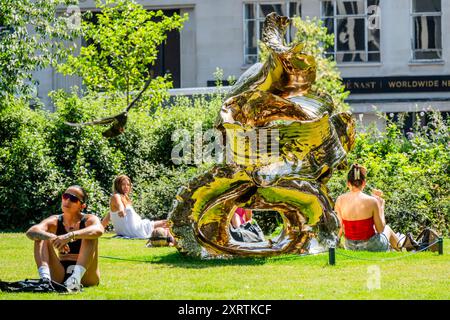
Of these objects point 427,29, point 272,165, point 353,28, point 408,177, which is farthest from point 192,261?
point 427,29

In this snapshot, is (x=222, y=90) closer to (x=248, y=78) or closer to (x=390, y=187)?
(x=390, y=187)

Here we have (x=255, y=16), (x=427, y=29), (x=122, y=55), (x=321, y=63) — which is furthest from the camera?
(x=255, y=16)

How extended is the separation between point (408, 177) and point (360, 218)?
16.7ft

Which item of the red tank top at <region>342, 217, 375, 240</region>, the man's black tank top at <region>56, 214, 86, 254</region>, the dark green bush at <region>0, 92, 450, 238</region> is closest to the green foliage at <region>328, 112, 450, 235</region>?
the dark green bush at <region>0, 92, 450, 238</region>

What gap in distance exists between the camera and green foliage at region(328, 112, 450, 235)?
17.9 m

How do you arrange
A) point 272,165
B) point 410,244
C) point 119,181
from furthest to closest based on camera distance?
1. point 119,181
2. point 410,244
3. point 272,165

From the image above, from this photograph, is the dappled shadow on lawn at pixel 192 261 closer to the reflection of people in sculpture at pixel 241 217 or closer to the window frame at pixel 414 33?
the reflection of people in sculpture at pixel 241 217

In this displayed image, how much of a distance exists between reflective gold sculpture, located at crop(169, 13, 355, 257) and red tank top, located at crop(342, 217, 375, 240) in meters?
0.69

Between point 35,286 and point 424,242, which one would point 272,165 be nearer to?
point 424,242

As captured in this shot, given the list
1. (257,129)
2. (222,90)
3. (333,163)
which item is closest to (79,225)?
(257,129)

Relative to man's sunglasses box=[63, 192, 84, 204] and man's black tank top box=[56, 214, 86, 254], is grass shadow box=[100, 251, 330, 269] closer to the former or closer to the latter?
man's black tank top box=[56, 214, 86, 254]

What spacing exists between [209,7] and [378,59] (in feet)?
20.6

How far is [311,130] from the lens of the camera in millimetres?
12852

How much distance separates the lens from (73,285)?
10.1 meters
